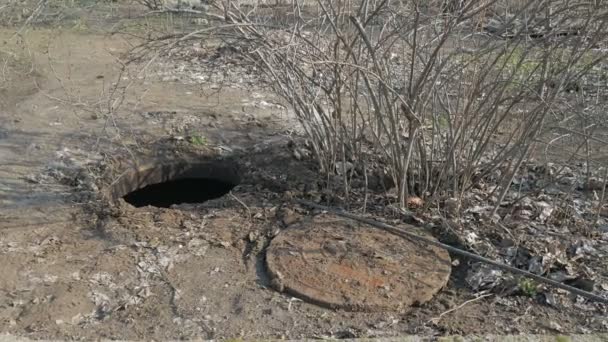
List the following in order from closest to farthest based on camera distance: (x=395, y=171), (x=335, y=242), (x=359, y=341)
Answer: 1. (x=359, y=341)
2. (x=335, y=242)
3. (x=395, y=171)

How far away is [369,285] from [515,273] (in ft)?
2.77

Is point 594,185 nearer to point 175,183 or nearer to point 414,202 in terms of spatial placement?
point 414,202

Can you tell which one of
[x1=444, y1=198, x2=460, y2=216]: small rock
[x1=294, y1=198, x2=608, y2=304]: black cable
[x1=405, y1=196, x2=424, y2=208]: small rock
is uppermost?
[x1=444, y1=198, x2=460, y2=216]: small rock

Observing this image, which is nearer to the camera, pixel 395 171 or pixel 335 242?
pixel 335 242

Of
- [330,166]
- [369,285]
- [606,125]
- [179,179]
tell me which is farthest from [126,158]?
[606,125]

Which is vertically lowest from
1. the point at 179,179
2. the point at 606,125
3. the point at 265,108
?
the point at 179,179

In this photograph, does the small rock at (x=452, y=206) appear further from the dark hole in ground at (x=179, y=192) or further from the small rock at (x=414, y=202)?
the dark hole in ground at (x=179, y=192)

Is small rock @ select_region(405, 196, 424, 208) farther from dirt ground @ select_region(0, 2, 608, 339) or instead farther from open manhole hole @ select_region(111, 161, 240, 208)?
open manhole hole @ select_region(111, 161, 240, 208)

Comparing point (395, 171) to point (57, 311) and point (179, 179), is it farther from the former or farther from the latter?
point (57, 311)

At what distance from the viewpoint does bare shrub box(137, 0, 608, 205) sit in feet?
12.6

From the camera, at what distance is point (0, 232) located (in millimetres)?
4266

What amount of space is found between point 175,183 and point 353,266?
2268mm

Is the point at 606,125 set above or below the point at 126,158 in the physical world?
above

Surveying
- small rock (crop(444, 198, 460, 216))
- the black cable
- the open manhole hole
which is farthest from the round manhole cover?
the open manhole hole
